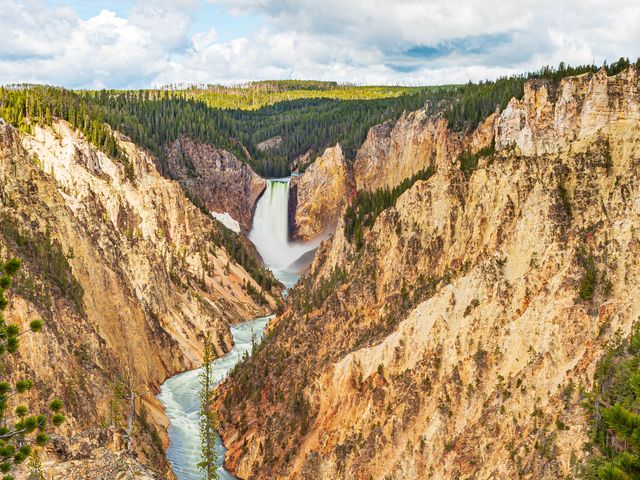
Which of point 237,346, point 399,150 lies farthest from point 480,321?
point 399,150

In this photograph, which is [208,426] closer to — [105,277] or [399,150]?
[105,277]

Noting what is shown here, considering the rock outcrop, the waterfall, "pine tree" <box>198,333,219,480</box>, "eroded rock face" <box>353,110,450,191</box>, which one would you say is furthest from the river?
the rock outcrop

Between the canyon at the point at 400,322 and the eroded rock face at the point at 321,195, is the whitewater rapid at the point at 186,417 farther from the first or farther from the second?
the eroded rock face at the point at 321,195

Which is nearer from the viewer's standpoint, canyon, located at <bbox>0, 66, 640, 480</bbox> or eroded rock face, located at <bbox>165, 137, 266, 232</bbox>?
canyon, located at <bbox>0, 66, 640, 480</bbox>

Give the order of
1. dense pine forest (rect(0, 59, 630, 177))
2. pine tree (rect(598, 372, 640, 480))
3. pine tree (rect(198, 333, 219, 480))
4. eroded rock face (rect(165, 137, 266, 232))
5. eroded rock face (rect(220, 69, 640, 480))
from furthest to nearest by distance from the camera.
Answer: eroded rock face (rect(165, 137, 266, 232)), dense pine forest (rect(0, 59, 630, 177)), pine tree (rect(198, 333, 219, 480)), eroded rock face (rect(220, 69, 640, 480)), pine tree (rect(598, 372, 640, 480))

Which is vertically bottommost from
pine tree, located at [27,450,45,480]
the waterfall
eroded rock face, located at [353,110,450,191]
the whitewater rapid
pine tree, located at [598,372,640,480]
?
the whitewater rapid

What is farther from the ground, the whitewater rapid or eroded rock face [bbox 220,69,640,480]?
eroded rock face [bbox 220,69,640,480]

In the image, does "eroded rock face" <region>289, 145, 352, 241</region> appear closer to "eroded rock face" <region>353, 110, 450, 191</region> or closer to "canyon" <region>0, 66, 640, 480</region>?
"eroded rock face" <region>353, 110, 450, 191</region>
